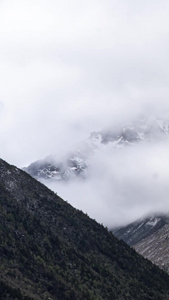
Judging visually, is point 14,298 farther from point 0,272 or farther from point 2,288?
point 0,272

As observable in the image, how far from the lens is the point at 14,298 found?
592 ft

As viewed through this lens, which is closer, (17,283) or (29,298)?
(29,298)

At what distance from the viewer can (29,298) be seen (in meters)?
185

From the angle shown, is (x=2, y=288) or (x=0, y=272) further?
(x=0, y=272)

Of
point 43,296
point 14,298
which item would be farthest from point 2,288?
point 43,296

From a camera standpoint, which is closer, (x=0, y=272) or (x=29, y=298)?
(x=29, y=298)

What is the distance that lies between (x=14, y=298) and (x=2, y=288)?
5.27 meters

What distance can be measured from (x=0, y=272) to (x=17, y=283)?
725 centimetres

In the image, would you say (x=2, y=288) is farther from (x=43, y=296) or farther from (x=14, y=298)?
(x=43, y=296)

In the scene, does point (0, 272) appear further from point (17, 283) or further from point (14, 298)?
point (14, 298)

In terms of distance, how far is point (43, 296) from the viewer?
19938cm

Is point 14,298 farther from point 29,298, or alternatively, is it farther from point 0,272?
point 0,272

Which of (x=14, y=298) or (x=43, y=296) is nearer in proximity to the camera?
(x=14, y=298)

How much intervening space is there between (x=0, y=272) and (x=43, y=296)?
702 inches
